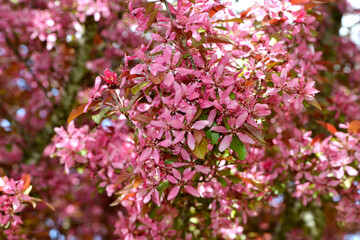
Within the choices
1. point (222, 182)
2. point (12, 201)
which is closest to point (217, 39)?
point (222, 182)

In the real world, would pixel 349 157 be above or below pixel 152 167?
below

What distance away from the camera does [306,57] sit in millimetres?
2502

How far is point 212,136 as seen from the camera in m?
1.50

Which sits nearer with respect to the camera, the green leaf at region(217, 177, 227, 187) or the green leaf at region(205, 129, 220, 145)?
the green leaf at region(205, 129, 220, 145)

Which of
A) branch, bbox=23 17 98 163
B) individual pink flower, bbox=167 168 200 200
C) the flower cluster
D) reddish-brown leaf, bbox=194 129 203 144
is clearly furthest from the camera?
branch, bbox=23 17 98 163

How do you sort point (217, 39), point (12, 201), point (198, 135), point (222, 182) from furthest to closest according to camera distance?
point (12, 201) < point (222, 182) < point (217, 39) < point (198, 135)

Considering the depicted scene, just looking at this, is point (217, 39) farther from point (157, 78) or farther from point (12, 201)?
point (12, 201)

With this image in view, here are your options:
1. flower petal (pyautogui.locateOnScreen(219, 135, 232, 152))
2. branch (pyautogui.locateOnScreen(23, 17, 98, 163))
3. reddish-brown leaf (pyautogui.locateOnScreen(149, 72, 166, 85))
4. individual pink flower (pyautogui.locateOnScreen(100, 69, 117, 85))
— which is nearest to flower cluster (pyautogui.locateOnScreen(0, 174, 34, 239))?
individual pink flower (pyautogui.locateOnScreen(100, 69, 117, 85))

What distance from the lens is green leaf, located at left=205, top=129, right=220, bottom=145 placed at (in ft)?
4.88

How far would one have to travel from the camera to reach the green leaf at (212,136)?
149 cm

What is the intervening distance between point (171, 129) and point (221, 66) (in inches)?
13.9

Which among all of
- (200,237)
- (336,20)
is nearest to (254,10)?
(200,237)

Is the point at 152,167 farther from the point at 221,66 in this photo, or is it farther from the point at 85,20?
the point at 85,20

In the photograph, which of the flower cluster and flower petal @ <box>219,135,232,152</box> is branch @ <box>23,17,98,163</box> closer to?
the flower cluster
